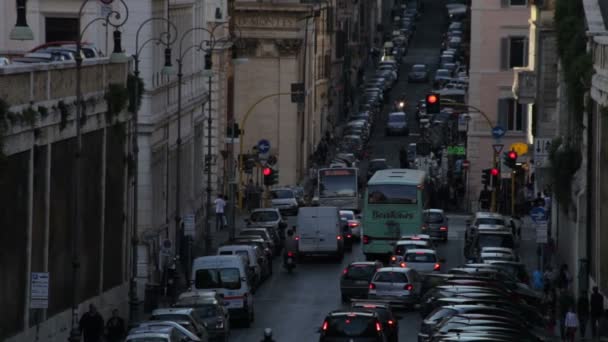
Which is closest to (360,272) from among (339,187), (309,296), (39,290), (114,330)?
(309,296)

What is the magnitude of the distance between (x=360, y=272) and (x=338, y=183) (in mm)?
31658

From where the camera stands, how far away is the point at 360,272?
206 feet

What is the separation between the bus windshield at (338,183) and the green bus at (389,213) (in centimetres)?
1906

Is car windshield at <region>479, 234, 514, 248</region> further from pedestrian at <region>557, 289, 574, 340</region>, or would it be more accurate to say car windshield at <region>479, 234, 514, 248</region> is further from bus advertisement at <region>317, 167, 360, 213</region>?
bus advertisement at <region>317, 167, 360, 213</region>

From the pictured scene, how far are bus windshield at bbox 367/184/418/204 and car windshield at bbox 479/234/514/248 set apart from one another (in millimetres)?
3331

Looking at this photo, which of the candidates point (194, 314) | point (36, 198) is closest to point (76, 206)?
point (36, 198)

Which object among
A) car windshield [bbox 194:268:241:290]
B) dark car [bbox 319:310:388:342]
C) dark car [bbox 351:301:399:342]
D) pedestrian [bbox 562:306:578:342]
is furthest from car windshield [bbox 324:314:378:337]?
car windshield [bbox 194:268:241:290]

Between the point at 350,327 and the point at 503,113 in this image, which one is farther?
the point at 503,113

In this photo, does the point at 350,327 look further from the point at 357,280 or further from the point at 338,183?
the point at 338,183

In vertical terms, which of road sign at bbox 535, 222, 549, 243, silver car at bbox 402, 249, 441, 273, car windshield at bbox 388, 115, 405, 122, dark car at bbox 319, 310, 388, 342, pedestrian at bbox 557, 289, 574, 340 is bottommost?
car windshield at bbox 388, 115, 405, 122

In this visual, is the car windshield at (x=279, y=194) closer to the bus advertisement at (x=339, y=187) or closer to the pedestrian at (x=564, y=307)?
the bus advertisement at (x=339, y=187)

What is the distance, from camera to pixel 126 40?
69625mm

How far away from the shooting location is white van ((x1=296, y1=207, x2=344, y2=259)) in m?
75.1

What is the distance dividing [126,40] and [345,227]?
1518 centimetres
